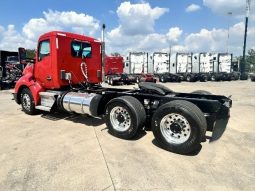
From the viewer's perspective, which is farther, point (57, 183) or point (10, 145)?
point (10, 145)

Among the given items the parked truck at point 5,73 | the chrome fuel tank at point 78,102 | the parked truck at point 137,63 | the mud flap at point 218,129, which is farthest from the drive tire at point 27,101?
the parked truck at point 137,63

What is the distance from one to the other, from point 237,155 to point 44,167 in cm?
374

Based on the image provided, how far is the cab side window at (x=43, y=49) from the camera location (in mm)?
7991

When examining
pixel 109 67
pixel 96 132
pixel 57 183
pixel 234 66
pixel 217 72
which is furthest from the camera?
pixel 234 66

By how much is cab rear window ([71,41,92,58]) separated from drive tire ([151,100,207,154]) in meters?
4.21

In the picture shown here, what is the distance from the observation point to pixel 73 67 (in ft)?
27.3

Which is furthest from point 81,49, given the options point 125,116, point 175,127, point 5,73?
point 5,73

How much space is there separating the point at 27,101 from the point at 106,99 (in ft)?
11.2

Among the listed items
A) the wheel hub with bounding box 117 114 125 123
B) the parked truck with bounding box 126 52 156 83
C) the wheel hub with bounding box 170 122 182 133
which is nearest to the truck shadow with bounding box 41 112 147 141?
the wheel hub with bounding box 117 114 125 123

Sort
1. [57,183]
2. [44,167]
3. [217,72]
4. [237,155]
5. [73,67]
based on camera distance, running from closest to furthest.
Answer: [57,183] → [44,167] → [237,155] → [73,67] → [217,72]

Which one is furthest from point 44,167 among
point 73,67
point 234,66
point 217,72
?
point 234,66

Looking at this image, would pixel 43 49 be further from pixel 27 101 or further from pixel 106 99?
pixel 106 99

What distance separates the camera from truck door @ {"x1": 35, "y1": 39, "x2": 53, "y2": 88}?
8.06 meters

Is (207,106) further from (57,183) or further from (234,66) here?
(234,66)
